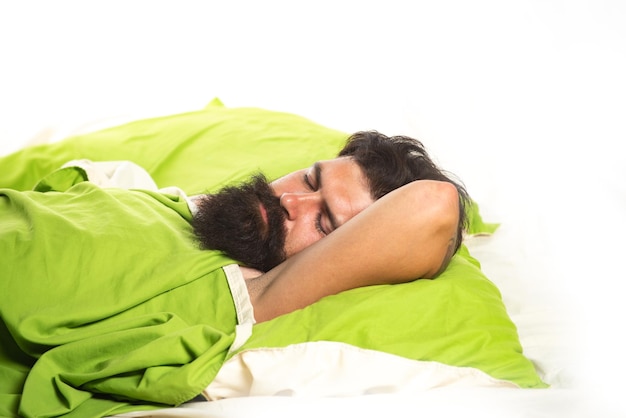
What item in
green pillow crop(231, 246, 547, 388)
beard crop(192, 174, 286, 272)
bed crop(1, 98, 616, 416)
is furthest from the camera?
beard crop(192, 174, 286, 272)

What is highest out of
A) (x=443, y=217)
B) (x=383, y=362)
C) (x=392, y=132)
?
(x=443, y=217)

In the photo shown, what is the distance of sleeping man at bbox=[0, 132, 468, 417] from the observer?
1.48 meters

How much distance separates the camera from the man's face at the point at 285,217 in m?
1.78

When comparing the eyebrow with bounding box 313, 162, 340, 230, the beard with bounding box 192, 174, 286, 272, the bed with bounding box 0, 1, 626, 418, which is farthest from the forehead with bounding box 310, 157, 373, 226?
the bed with bounding box 0, 1, 626, 418

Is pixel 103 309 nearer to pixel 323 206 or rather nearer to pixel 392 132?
pixel 323 206

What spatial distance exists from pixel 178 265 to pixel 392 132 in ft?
4.38

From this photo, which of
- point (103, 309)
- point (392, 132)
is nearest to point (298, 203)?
point (103, 309)

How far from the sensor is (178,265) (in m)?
1.66

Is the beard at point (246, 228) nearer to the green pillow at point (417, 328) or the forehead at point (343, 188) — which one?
the forehead at point (343, 188)

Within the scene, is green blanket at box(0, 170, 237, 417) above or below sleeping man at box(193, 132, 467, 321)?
below

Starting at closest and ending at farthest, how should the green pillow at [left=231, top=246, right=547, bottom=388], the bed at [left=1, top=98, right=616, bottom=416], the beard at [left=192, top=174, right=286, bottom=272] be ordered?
the bed at [left=1, top=98, right=616, bottom=416] < the green pillow at [left=231, top=246, right=547, bottom=388] < the beard at [left=192, top=174, right=286, bottom=272]

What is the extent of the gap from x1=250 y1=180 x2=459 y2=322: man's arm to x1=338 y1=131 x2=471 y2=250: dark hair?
158 millimetres

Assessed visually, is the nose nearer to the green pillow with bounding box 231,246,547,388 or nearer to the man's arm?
the man's arm

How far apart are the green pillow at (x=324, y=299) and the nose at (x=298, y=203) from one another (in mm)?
243
